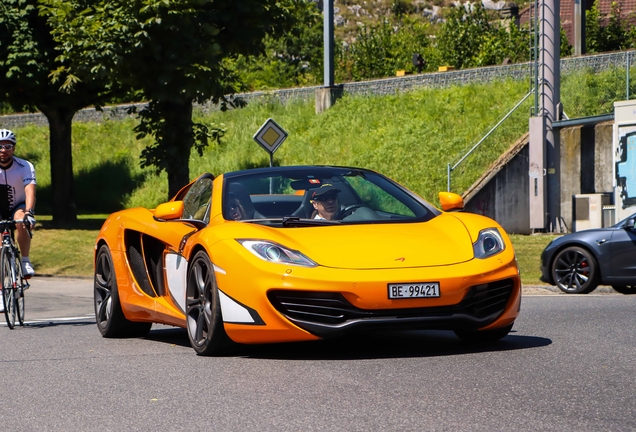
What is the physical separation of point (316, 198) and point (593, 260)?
7.72 meters

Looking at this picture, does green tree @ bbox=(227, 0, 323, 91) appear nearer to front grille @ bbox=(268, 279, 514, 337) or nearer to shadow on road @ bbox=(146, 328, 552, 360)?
shadow on road @ bbox=(146, 328, 552, 360)

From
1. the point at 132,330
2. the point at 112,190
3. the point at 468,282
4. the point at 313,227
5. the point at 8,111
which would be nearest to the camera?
the point at 468,282

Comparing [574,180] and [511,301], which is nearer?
[511,301]

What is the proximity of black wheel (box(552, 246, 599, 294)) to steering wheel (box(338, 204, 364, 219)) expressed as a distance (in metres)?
7.53

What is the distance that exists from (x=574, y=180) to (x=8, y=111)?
125 ft

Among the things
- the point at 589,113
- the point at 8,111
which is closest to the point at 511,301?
the point at 589,113

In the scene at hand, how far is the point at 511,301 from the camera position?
7.53 metres

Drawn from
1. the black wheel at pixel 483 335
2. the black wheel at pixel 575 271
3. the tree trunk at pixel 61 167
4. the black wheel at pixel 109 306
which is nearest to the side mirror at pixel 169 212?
the black wheel at pixel 109 306

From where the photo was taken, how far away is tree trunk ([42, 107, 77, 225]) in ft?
109

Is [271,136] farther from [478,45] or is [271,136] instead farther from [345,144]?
[478,45]

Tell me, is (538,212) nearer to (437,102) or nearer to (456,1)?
(437,102)

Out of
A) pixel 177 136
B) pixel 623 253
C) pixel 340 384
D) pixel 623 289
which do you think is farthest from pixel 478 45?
pixel 340 384

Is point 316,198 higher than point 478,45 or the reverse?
the reverse

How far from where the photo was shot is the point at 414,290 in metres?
7.05
